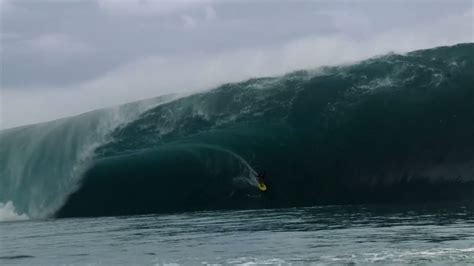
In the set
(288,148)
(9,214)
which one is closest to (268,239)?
(288,148)

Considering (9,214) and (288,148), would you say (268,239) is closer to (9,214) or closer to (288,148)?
(288,148)

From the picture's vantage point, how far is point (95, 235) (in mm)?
30844

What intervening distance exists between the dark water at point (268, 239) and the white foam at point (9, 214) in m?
11.2

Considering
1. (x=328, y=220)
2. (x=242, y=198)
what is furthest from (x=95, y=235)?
(x=242, y=198)

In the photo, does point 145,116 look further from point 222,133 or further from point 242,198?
point 242,198

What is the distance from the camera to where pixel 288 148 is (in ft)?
147

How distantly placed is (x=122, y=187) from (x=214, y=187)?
605cm

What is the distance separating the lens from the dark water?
20.8 meters

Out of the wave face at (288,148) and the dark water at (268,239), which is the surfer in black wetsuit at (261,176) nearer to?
the wave face at (288,148)

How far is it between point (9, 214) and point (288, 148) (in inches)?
746

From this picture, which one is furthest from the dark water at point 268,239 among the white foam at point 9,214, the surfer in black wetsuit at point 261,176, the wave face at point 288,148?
the white foam at point 9,214

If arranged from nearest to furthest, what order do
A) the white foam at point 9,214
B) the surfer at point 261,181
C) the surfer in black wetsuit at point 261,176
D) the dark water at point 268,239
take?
the dark water at point 268,239 < the surfer at point 261,181 < the surfer in black wetsuit at point 261,176 < the white foam at point 9,214

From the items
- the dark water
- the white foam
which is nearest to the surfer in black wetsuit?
the dark water

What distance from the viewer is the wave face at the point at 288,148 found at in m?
42.0
